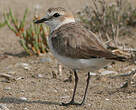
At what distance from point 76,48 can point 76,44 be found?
0.06m

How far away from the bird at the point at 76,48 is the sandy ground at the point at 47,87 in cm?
30

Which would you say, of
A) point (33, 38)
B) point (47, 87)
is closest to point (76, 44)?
point (47, 87)

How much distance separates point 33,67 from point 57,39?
6.35 ft

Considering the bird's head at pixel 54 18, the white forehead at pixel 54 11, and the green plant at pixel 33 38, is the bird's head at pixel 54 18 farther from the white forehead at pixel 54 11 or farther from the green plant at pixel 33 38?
the green plant at pixel 33 38

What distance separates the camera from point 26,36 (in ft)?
21.8

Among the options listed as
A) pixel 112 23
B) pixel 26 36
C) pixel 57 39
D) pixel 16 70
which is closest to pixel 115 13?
pixel 112 23

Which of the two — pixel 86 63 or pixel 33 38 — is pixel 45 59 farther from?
pixel 86 63

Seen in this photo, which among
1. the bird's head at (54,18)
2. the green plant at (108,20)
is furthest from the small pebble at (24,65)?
the bird's head at (54,18)

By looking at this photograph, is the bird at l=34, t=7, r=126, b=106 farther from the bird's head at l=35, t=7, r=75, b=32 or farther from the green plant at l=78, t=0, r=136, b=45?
the green plant at l=78, t=0, r=136, b=45

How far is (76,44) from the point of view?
427 cm

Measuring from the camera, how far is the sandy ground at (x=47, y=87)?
451 cm

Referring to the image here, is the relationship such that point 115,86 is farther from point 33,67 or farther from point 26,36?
point 26,36

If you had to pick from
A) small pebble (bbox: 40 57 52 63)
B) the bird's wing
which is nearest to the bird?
the bird's wing

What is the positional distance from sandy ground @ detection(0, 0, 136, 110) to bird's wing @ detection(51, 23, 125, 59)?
28.7 inches
